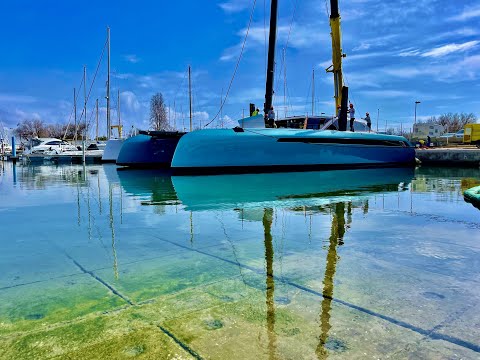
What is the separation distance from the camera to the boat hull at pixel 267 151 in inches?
624

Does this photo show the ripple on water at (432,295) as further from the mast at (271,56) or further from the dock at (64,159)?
the dock at (64,159)

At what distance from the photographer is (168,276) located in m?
3.39

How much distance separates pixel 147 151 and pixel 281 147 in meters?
8.74

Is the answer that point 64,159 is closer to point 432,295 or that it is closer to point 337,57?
point 337,57

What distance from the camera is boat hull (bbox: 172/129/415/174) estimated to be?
15859 millimetres

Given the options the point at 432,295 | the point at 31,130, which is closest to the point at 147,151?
the point at 432,295

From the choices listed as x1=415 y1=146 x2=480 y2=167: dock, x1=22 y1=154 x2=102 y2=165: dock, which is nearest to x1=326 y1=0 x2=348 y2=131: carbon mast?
x1=415 y1=146 x2=480 y2=167: dock

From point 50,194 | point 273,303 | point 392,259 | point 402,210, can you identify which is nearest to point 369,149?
point 402,210

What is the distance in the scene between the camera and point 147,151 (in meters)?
22.2

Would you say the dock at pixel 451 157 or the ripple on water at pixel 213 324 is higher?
the dock at pixel 451 157

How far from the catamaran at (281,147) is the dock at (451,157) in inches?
166

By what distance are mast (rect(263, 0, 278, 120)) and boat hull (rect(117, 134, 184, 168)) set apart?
5833mm

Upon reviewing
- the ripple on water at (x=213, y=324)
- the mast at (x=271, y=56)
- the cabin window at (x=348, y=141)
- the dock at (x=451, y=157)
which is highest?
the mast at (x=271, y=56)

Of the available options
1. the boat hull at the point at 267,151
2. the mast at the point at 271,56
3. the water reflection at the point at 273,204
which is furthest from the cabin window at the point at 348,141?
the water reflection at the point at 273,204
